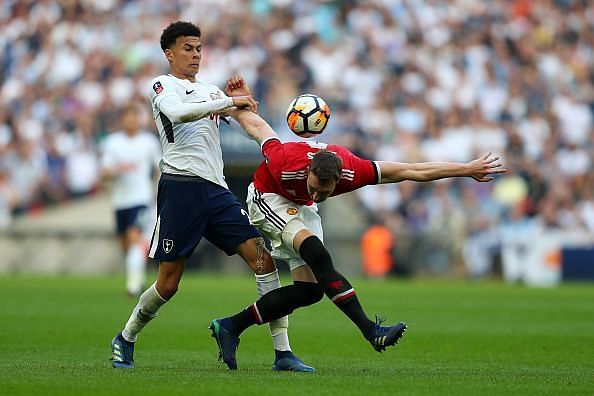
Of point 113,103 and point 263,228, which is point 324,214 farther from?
point 263,228

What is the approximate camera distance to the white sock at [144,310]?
9.06 m

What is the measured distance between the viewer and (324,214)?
1027 inches

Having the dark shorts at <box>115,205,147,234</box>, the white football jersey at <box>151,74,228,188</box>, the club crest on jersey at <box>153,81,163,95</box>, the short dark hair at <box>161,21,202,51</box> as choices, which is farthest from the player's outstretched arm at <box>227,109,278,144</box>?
the dark shorts at <box>115,205,147,234</box>

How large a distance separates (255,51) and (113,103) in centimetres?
344

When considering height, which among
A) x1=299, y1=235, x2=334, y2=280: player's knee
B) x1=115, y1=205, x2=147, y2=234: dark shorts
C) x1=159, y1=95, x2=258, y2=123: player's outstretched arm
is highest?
x1=159, y1=95, x2=258, y2=123: player's outstretched arm

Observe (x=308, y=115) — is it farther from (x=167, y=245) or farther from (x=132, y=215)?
(x=132, y=215)

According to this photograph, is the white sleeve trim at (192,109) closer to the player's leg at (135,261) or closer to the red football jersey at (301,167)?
the red football jersey at (301,167)

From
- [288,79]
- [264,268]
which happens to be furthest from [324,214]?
[264,268]

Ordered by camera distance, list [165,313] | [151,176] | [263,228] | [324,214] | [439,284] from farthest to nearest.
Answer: [324,214]
[439,284]
[151,176]
[165,313]
[263,228]

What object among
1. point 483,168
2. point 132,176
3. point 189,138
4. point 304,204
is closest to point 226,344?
point 304,204

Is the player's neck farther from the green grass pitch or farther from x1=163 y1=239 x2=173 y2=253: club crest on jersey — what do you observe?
the green grass pitch

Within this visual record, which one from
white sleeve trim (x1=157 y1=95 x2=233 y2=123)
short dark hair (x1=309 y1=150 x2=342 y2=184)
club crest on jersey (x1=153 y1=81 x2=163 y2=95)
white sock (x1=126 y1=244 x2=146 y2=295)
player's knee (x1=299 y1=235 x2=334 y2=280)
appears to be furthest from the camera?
white sock (x1=126 y1=244 x2=146 y2=295)

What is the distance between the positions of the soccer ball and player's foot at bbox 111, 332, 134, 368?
81.7 inches

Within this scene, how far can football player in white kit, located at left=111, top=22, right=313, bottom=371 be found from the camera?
9023 mm
